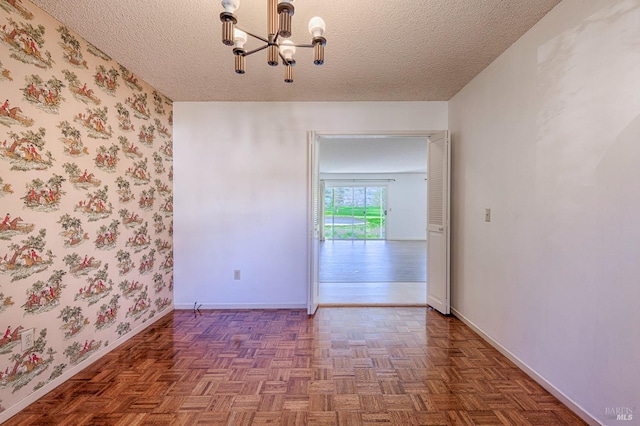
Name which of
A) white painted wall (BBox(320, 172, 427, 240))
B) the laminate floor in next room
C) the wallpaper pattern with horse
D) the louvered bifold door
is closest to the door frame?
the louvered bifold door

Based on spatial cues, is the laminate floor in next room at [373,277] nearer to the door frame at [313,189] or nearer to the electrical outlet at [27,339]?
the door frame at [313,189]

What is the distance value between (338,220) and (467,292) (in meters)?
7.81

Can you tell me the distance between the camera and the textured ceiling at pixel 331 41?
6.04 feet

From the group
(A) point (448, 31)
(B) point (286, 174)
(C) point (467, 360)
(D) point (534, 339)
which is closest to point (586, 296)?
(D) point (534, 339)

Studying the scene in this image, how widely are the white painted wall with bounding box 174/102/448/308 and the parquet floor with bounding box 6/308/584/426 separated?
2.05 ft

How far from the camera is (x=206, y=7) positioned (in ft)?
6.03

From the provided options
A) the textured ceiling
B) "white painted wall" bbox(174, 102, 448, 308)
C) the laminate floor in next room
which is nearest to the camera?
the textured ceiling

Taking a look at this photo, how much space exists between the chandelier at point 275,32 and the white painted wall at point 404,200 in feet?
28.1

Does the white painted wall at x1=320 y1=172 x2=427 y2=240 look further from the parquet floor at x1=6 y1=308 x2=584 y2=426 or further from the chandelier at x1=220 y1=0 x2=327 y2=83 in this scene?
the chandelier at x1=220 y1=0 x2=327 y2=83

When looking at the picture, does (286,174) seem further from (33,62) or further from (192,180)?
(33,62)

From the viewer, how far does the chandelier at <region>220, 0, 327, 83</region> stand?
1.29m

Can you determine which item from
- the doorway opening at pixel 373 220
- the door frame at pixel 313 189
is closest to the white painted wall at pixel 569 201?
the door frame at pixel 313 189

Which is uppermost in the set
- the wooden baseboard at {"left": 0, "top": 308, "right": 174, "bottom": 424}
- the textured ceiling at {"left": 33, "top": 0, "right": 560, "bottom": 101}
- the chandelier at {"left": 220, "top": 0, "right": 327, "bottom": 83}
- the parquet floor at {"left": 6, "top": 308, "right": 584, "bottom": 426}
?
the textured ceiling at {"left": 33, "top": 0, "right": 560, "bottom": 101}

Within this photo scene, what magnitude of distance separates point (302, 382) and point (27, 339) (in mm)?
1697
